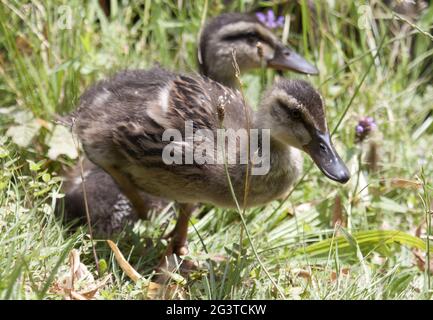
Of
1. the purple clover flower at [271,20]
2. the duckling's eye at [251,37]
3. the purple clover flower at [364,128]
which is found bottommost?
the purple clover flower at [364,128]

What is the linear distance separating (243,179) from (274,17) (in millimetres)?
1925

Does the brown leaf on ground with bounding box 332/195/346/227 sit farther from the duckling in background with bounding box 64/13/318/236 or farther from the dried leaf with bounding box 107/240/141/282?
the dried leaf with bounding box 107/240/141/282

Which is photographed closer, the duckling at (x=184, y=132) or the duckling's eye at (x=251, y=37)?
the duckling at (x=184, y=132)

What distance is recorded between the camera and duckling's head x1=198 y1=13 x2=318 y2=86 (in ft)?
13.1

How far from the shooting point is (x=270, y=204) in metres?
3.66

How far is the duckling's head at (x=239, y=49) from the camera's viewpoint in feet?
13.1

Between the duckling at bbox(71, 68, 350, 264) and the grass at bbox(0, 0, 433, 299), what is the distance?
0.18 metres

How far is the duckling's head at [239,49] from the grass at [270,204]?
19 cm

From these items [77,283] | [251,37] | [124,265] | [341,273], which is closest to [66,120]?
[124,265]

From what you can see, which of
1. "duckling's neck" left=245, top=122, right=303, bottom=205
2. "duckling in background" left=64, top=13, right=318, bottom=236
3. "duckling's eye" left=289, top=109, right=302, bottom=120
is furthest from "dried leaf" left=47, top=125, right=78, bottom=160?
"duckling's eye" left=289, top=109, right=302, bottom=120

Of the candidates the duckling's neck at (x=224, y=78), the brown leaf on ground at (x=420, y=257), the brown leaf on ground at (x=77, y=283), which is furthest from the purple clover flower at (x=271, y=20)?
the brown leaf on ground at (x=77, y=283)

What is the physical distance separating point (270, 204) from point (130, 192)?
0.69 meters

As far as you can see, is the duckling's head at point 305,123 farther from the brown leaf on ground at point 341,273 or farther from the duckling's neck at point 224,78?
the duckling's neck at point 224,78

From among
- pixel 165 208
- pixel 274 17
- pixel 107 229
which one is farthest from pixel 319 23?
pixel 107 229
